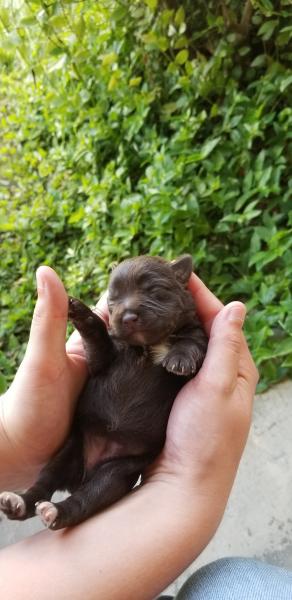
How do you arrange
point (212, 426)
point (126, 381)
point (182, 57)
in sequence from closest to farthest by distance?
1. point (212, 426)
2. point (126, 381)
3. point (182, 57)

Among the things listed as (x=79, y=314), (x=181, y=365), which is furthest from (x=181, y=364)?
(x=79, y=314)

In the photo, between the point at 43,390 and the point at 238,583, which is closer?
the point at 238,583

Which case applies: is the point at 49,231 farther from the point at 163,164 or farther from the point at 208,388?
the point at 208,388

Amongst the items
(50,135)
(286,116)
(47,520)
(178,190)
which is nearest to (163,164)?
(178,190)

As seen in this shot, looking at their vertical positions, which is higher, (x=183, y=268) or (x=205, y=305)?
(x=183, y=268)

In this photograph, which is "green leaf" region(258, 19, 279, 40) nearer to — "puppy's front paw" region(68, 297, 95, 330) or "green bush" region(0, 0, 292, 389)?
"green bush" region(0, 0, 292, 389)

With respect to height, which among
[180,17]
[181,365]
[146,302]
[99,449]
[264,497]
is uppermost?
[180,17]

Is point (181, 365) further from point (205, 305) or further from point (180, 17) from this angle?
point (180, 17)

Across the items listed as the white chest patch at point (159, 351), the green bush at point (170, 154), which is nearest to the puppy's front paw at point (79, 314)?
the white chest patch at point (159, 351)
